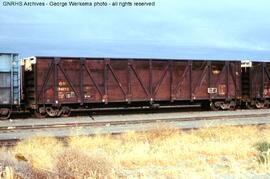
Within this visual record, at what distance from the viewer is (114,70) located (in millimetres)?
26812

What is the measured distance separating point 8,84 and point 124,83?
637cm

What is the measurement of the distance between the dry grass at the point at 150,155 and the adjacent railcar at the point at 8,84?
10346mm

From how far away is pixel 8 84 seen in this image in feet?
79.0

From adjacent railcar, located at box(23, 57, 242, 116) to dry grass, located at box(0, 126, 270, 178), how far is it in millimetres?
10705

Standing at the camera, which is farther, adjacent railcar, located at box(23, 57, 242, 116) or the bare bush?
adjacent railcar, located at box(23, 57, 242, 116)

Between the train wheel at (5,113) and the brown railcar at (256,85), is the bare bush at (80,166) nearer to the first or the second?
the train wheel at (5,113)

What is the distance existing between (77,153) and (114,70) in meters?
19.3

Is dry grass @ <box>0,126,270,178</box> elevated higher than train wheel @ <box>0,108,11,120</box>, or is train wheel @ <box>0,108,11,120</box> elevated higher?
train wheel @ <box>0,108,11,120</box>

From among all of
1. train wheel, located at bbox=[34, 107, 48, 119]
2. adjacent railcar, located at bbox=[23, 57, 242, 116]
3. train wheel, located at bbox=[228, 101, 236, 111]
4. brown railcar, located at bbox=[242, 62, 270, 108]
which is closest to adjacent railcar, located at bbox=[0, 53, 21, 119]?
adjacent railcar, located at bbox=[23, 57, 242, 116]

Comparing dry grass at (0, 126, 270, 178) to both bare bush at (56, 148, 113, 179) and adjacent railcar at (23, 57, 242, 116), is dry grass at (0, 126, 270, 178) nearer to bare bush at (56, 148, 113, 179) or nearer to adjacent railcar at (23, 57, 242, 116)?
bare bush at (56, 148, 113, 179)

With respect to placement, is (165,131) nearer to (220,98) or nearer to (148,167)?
(148,167)

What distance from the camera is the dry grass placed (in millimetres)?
7570

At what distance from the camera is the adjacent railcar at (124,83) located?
25031 millimetres

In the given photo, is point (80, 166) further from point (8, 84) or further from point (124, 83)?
point (124, 83)
